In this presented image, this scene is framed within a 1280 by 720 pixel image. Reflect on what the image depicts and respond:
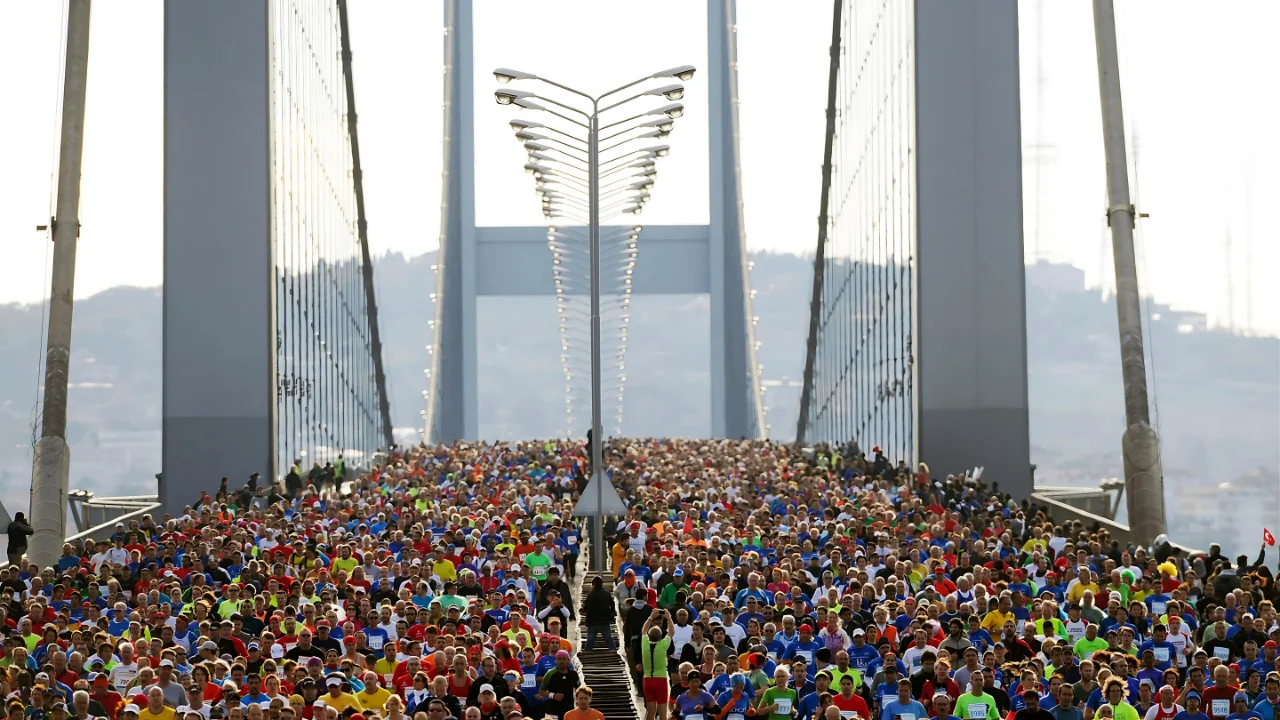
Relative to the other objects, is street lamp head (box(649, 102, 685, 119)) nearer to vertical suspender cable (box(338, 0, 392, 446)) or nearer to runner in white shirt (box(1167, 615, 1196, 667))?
runner in white shirt (box(1167, 615, 1196, 667))

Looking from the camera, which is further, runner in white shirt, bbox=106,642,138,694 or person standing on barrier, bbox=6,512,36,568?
person standing on barrier, bbox=6,512,36,568

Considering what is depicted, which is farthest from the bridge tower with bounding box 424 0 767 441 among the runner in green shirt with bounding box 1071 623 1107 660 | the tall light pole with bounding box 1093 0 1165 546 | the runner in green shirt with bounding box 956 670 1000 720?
the runner in green shirt with bounding box 956 670 1000 720

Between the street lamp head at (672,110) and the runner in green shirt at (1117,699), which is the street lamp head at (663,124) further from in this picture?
the runner in green shirt at (1117,699)

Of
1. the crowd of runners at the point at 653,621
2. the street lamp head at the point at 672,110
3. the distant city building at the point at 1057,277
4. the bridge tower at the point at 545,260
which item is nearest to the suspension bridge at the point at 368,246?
the street lamp head at the point at 672,110

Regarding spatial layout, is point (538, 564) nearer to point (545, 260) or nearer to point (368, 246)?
point (368, 246)

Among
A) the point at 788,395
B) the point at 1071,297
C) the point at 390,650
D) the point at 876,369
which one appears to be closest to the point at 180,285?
the point at 876,369

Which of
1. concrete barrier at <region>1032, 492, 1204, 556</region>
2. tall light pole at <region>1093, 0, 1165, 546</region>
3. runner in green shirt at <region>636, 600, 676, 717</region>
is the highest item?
tall light pole at <region>1093, 0, 1165, 546</region>

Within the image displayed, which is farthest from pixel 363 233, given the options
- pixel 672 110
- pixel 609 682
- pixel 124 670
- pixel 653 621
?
pixel 124 670
